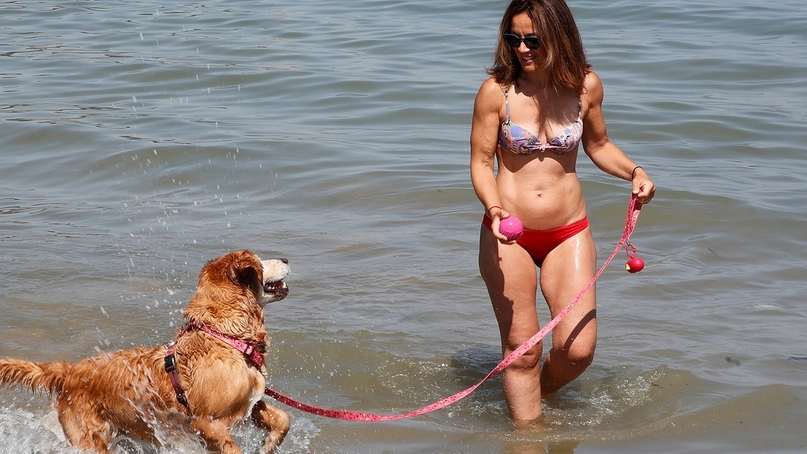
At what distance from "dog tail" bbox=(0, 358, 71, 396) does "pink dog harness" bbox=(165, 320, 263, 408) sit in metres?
0.58

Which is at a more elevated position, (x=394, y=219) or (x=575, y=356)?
(x=575, y=356)

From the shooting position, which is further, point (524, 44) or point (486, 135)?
point (486, 135)

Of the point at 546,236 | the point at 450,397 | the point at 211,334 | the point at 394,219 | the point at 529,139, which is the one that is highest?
the point at 529,139

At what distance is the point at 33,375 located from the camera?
17.3 feet

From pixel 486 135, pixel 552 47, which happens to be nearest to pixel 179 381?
pixel 486 135

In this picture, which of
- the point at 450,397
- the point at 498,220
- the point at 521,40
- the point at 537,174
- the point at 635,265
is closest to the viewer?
the point at 498,220

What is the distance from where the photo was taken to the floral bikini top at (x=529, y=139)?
18.7ft

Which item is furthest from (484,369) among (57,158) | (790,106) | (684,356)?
(790,106)

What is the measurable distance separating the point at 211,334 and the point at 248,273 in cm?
39

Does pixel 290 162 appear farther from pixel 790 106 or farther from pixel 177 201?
pixel 790 106

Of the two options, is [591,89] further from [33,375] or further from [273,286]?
[33,375]

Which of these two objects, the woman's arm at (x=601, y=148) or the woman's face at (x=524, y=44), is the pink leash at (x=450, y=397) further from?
the woman's face at (x=524, y=44)

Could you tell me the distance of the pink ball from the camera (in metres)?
5.30

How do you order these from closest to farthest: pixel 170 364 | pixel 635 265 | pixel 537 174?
1. pixel 170 364
2. pixel 537 174
3. pixel 635 265
